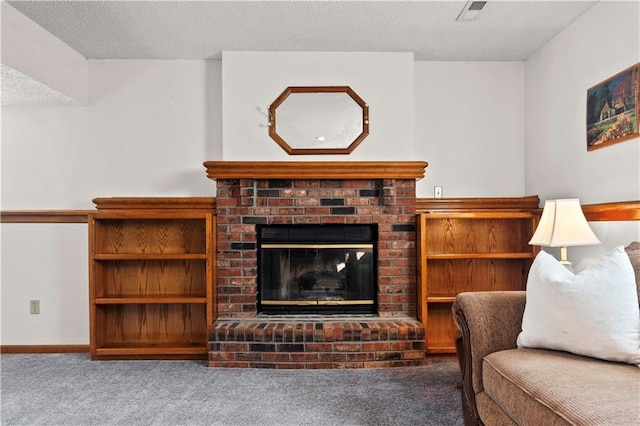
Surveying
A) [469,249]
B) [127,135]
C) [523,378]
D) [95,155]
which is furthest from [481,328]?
[95,155]

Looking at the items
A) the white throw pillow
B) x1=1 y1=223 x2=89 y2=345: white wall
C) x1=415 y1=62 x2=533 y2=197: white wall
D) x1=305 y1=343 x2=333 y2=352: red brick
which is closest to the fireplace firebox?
x1=305 y1=343 x2=333 y2=352: red brick

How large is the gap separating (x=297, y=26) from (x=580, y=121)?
6.54ft

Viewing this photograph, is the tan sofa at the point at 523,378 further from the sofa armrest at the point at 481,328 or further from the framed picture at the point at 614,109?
the framed picture at the point at 614,109

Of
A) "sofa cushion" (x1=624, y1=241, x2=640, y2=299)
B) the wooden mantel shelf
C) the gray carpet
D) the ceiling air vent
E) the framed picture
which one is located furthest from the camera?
the wooden mantel shelf

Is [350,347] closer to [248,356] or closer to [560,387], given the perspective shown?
[248,356]

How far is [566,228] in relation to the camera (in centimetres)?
239

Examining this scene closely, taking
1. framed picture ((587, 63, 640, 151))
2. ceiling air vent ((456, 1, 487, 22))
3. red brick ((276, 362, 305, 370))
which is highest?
ceiling air vent ((456, 1, 487, 22))

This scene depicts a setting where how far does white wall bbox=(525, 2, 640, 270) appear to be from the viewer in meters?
2.35

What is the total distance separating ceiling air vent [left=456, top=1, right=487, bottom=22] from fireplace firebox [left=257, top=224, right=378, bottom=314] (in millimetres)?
1572

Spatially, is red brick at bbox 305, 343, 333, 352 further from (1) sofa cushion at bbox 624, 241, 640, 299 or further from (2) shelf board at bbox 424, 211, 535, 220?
(1) sofa cushion at bbox 624, 241, 640, 299

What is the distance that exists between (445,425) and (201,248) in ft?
7.13

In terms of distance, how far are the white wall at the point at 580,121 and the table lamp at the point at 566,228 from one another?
0.21m

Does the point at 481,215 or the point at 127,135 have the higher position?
the point at 127,135

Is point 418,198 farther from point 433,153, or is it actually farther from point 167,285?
point 167,285
